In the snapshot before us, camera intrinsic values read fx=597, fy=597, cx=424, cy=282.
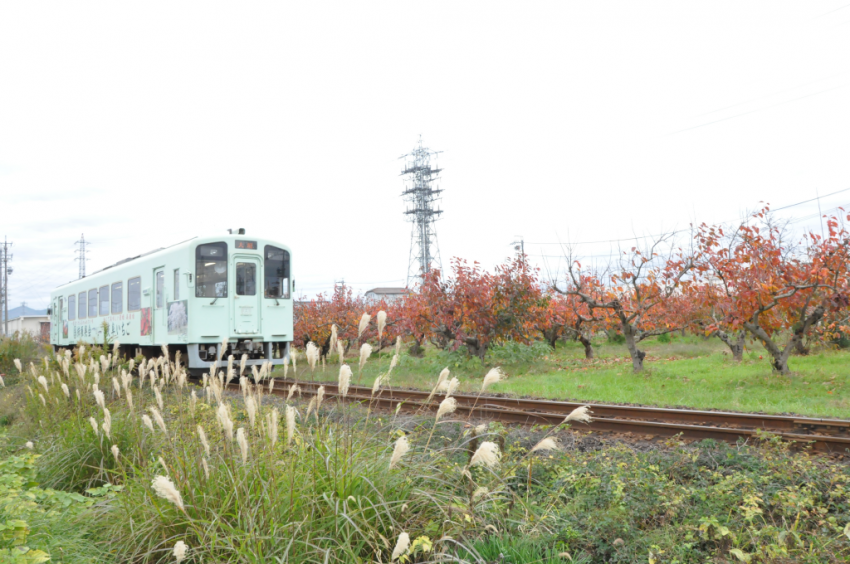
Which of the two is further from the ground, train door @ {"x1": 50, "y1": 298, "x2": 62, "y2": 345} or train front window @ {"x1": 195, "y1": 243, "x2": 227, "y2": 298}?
train front window @ {"x1": 195, "y1": 243, "x2": 227, "y2": 298}

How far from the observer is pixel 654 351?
19.2 meters

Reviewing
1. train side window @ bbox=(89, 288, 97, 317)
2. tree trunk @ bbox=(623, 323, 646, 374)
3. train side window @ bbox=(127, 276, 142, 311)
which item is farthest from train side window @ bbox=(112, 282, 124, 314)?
tree trunk @ bbox=(623, 323, 646, 374)

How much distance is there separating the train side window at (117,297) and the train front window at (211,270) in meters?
4.11

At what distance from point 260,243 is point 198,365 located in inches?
108

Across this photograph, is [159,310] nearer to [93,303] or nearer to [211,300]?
[211,300]

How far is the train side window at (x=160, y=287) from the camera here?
40.6ft

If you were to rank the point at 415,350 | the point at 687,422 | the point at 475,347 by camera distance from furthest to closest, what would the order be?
the point at 415,350 → the point at 475,347 → the point at 687,422

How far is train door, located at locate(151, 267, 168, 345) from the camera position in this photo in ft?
39.8

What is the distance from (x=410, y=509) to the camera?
3.03m

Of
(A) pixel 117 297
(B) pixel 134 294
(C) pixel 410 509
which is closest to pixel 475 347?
(B) pixel 134 294

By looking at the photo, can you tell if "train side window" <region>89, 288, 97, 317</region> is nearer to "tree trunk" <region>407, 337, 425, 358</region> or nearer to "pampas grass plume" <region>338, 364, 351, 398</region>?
"tree trunk" <region>407, 337, 425, 358</region>

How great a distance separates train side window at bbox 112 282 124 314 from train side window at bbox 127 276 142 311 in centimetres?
55

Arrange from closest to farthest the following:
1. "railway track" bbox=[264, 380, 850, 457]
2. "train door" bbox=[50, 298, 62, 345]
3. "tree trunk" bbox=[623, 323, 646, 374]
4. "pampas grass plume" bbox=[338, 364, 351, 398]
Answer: "pampas grass plume" bbox=[338, 364, 351, 398]
"railway track" bbox=[264, 380, 850, 457]
"tree trunk" bbox=[623, 323, 646, 374]
"train door" bbox=[50, 298, 62, 345]

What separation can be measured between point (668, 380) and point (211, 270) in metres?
8.89
